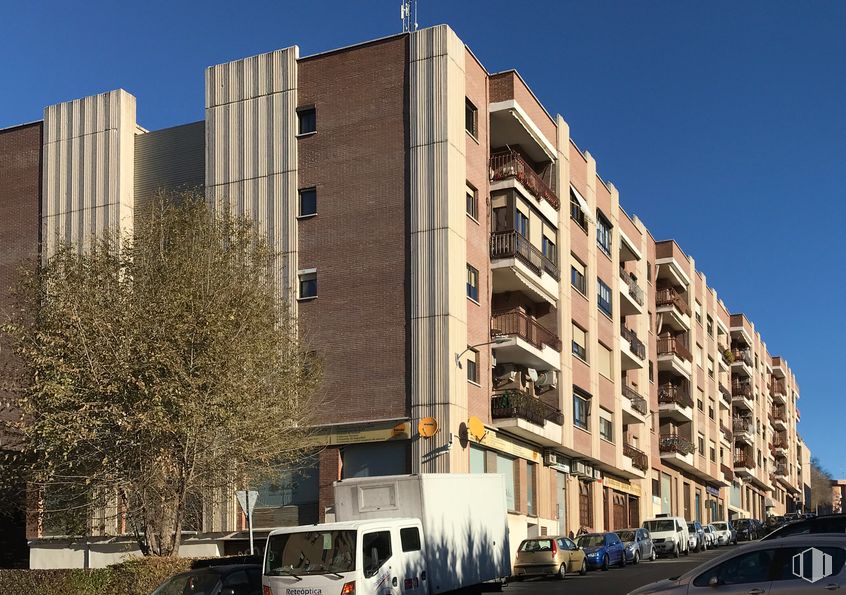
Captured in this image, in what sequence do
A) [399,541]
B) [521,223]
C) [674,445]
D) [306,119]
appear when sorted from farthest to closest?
[674,445], [521,223], [306,119], [399,541]

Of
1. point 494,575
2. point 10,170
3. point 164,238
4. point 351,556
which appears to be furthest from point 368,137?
point 351,556

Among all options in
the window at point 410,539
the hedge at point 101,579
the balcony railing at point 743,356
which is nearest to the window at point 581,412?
the hedge at point 101,579

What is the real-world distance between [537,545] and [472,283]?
29.6 feet

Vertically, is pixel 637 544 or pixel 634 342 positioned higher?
pixel 634 342

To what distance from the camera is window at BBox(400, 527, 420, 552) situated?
71.1 ft

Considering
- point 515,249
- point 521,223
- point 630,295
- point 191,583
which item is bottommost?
point 191,583

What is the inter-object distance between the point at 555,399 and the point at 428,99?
1336cm

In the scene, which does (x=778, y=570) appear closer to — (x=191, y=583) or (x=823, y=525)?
(x=823, y=525)

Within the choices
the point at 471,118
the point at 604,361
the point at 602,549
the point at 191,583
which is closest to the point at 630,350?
the point at 604,361

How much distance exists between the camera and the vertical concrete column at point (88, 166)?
43.3 meters

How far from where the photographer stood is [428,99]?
3872 cm

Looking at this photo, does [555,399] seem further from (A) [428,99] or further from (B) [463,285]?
(A) [428,99]

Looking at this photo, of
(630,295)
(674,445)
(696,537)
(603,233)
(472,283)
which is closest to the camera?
(472,283)

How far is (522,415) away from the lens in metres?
40.7
